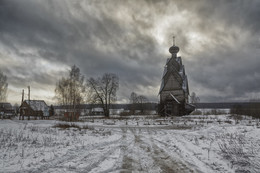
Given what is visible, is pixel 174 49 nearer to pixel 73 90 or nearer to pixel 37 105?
pixel 73 90

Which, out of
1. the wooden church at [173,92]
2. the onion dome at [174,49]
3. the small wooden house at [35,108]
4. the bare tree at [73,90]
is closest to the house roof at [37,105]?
the small wooden house at [35,108]

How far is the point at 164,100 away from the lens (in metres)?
34.7

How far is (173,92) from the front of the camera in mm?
34906

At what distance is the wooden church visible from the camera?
33469 mm

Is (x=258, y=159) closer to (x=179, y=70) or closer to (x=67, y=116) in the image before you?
(x=67, y=116)

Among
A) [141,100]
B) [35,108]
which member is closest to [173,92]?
[141,100]

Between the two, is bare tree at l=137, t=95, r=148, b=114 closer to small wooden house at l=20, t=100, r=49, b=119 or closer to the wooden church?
the wooden church

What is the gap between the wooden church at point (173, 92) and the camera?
33.5m

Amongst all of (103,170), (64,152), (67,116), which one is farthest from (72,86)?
(103,170)

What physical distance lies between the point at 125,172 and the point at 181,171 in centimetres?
152

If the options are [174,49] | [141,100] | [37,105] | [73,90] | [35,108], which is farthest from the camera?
[141,100]

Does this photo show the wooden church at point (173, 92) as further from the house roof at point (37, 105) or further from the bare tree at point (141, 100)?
the house roof at point (37, 105)

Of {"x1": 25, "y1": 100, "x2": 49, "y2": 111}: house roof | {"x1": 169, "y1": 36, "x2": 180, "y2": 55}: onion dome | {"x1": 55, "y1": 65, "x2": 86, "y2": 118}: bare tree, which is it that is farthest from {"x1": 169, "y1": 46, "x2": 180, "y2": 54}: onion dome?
{"x1": 25, "y1": 100, "x2": 49, "y2": 111}: house roof

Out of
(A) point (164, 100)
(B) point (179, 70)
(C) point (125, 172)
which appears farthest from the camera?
(B) point (179, 70)
